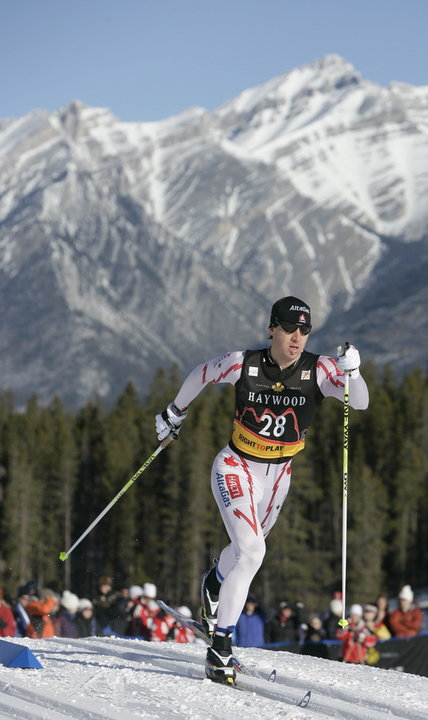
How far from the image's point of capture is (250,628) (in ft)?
52.7

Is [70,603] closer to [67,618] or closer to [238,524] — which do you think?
[67,618]

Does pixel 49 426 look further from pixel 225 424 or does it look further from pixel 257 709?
pixel 257 709

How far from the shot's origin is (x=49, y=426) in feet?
308

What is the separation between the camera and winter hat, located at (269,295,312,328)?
8656 mm

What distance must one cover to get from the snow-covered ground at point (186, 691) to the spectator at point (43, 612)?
15.9 ft

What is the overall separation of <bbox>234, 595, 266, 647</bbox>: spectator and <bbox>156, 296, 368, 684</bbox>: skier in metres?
7.17

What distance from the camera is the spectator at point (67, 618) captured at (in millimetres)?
15555

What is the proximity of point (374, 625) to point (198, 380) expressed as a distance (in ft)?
27.5

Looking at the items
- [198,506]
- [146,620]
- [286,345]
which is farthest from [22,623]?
[198,506]

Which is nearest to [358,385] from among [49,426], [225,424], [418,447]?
[225,424]

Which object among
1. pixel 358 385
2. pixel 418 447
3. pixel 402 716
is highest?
pixel 418 447

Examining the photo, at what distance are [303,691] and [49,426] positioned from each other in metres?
86.8

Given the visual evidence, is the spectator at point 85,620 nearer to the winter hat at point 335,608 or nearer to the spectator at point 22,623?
the spectator at point 22,623

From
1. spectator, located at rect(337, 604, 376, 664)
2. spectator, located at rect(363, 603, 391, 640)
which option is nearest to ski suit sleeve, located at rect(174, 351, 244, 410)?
spectator, located at rect(337, 604, 376, 664)
